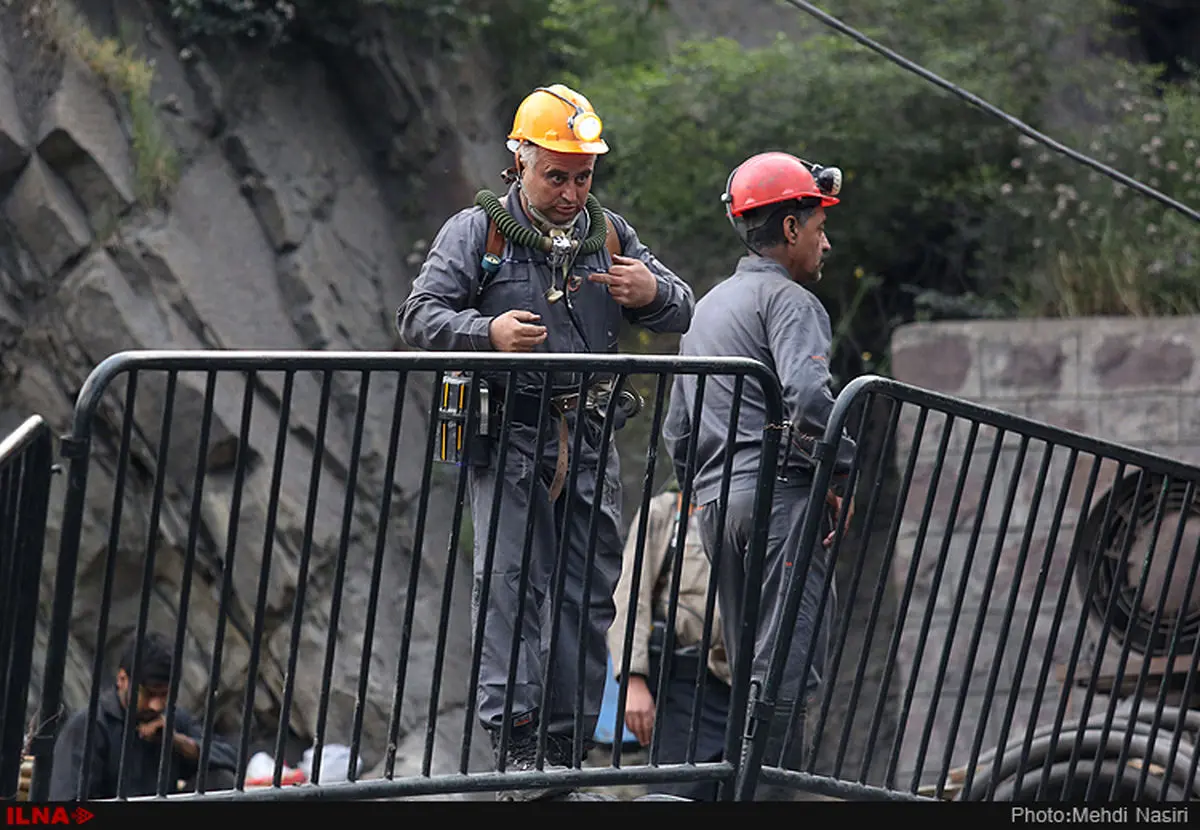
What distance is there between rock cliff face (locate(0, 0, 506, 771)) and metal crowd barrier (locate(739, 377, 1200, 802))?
11.4ft

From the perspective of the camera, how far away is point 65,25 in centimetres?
1248

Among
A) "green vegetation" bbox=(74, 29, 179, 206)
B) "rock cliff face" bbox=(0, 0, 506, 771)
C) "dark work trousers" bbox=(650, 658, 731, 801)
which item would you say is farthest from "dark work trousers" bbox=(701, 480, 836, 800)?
"green vegetation" bbox=(74, 29, 179, 206)

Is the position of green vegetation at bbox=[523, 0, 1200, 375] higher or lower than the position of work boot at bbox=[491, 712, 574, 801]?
higher

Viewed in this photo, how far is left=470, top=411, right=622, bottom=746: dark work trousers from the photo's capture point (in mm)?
5125

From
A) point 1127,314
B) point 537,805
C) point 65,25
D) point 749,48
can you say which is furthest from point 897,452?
point 537,805

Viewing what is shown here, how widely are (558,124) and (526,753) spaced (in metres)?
1.85

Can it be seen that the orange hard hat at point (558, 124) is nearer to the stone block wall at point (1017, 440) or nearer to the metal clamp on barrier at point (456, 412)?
the metal clamp on barrier at point (456, 412)

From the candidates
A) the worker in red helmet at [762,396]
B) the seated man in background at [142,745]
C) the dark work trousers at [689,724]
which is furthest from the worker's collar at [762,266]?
the seated man in background at [142,745]

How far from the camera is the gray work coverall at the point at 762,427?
590 centimetres

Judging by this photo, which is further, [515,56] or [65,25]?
[515,56]

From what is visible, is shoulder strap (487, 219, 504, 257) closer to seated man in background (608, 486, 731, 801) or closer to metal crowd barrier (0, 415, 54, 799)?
seated man in background (608, 486, 731, 801)

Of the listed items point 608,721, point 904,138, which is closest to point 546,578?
point 608,721

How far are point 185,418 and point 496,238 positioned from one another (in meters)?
6.88

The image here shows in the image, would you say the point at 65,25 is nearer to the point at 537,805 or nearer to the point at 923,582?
the point at 923,582
